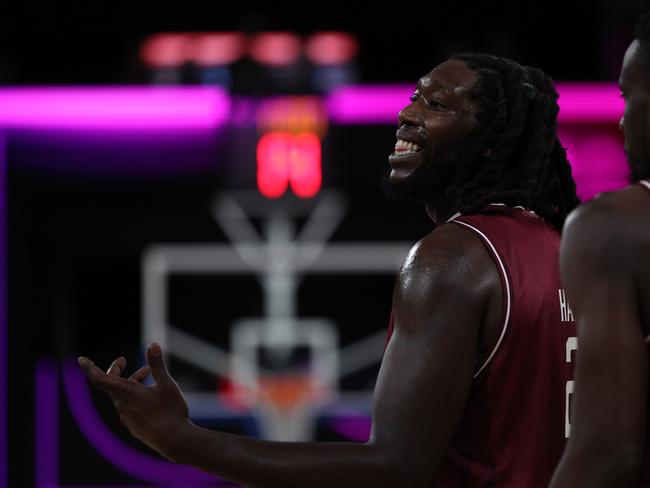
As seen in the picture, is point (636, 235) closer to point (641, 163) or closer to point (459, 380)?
point (641, 163)

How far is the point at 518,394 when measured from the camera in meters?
2.05

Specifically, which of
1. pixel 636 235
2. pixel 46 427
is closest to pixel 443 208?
pixel 636 235

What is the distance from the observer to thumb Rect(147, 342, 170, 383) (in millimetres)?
1973

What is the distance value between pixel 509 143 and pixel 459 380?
0.54 metres

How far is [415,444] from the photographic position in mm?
1933

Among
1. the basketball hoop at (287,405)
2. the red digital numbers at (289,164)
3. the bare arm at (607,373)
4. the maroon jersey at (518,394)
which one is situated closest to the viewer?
the bare arm at (607,373)

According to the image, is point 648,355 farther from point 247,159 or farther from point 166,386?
point 247,159

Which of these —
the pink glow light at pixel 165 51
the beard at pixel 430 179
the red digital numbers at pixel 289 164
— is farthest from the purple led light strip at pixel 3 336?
the beard at pixel 430 179

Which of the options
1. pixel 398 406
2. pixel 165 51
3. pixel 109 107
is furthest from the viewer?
pixel 165 51

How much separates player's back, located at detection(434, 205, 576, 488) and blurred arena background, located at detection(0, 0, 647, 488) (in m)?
4.32

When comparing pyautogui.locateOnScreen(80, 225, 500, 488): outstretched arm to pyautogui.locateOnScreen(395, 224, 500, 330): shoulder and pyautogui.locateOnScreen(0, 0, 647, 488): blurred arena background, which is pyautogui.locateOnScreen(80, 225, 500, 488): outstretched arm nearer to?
pyautogui.locateOnScreen(395, 224, 500, 330): shoulder

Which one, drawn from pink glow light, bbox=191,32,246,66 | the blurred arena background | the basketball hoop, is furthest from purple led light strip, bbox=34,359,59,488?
pink glow light, bbox=191,32,246,66

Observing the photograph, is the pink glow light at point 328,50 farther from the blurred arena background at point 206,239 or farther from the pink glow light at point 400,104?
the pink glow light at point 400,104

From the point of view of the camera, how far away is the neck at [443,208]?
2.32 metres
